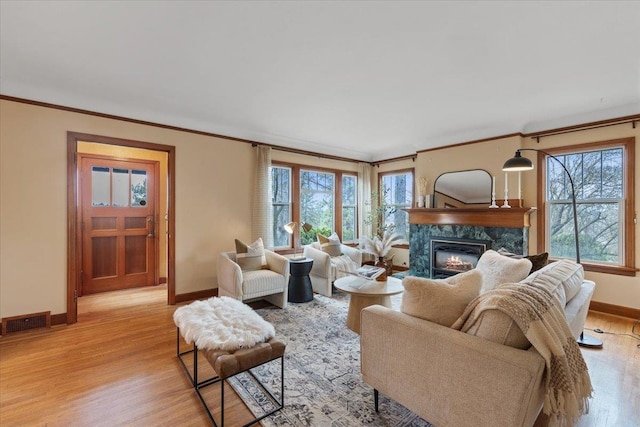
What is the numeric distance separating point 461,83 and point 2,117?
456cm

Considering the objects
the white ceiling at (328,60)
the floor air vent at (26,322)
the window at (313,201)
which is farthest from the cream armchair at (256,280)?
the white ceiling at (328,60)

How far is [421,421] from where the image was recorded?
180 cm

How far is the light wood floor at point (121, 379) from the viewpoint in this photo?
6.05 ft

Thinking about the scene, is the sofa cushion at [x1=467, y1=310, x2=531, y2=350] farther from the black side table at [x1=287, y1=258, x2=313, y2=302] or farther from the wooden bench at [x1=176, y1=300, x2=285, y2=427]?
the black side table at [x1=287, y1=258, x2=313, y2=302]

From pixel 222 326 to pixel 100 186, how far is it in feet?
12.6

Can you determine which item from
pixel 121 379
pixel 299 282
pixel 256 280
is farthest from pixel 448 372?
pixel 299 282

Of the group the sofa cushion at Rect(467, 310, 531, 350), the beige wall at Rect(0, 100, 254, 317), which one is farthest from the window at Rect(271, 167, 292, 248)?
the sofa cushion at Rect(467, 310, 531, 350)

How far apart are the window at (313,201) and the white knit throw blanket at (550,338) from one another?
3953 mm

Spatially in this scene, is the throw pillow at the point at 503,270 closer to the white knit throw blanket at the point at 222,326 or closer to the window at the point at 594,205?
the white knit throw blanket at the point at 222,326

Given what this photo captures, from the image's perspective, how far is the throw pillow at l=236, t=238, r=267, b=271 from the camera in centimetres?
380

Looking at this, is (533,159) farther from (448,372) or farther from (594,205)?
(448,372)

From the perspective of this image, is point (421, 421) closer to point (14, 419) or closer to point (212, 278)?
point (14, 419)

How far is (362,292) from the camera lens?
2.85 metres

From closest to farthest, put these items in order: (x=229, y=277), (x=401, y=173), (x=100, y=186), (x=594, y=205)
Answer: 1. (x=229, y=277)
2. (x=594, y=205)
3. (x=100, y=186)
4. (x=401, y=173)
